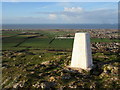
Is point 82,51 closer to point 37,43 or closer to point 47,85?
point 47,85

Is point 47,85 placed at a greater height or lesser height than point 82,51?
lesser

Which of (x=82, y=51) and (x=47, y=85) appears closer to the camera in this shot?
(x=47, y=85)

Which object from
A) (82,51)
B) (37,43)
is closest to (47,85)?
(82,51)

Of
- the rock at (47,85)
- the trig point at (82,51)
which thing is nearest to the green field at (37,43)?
the trig point at (82,51)

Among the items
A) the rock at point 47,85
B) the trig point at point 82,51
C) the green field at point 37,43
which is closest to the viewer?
the rock at point 47,85

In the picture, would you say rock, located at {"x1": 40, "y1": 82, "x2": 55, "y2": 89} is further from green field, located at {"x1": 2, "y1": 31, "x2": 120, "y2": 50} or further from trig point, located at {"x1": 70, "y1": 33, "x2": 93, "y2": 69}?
green field, located at {"x1": 2, "y1": 31, "x2": 120, "y2": 50}

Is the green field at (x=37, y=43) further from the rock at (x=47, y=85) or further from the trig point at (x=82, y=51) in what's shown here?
the rock at (x=47, y=85)

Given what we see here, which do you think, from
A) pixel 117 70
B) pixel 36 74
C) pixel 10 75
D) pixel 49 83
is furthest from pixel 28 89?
pixel 117 70

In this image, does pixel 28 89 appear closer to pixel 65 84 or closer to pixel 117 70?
pixel 65 84

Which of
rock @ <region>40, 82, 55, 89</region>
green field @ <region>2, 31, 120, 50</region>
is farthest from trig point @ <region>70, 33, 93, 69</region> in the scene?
green field @ <region>2, 31, 120, 50</region>
